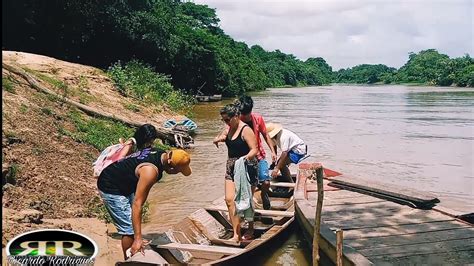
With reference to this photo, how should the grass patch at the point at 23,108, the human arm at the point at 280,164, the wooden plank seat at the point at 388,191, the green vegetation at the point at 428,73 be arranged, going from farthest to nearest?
the green vegetation at the point at 428,73
the grass patch at the point at 23,108
the human arm at the point at 280,164
the wooden plank seat at the point at 388,191

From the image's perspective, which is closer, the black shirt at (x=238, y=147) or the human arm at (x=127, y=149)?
the human arm at (x=127, y=149)

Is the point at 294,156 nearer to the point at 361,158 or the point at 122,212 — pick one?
the point at 122,212

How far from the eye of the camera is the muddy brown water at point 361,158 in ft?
27.8

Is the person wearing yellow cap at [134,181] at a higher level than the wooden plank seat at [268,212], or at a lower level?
higher

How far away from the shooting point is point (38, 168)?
7.52 metres

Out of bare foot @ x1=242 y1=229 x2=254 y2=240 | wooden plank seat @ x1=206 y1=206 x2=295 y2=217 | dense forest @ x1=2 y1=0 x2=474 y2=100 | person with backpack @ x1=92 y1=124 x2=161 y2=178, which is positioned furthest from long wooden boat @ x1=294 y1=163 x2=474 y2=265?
dense forest @ x1=2 y1=0 x2=474 y2=100

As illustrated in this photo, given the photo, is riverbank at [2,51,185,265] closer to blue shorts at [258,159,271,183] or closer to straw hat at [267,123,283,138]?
blue shorts at [258,159,271,183]

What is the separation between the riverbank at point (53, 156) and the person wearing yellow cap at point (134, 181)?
858 millimetres

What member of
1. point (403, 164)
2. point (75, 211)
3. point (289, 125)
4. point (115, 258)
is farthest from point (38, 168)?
point (289, 125)

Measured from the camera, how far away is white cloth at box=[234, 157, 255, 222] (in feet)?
18.8

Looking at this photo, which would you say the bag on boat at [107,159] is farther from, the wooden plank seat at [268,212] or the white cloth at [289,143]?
the white cloth at [289,143]

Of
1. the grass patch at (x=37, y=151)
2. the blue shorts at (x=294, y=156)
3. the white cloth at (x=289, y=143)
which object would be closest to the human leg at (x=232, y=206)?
the white cloth at (x=289, y=143)

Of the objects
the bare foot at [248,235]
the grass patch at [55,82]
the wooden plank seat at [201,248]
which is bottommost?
the bare foot at [248,235]

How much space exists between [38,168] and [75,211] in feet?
4.11
